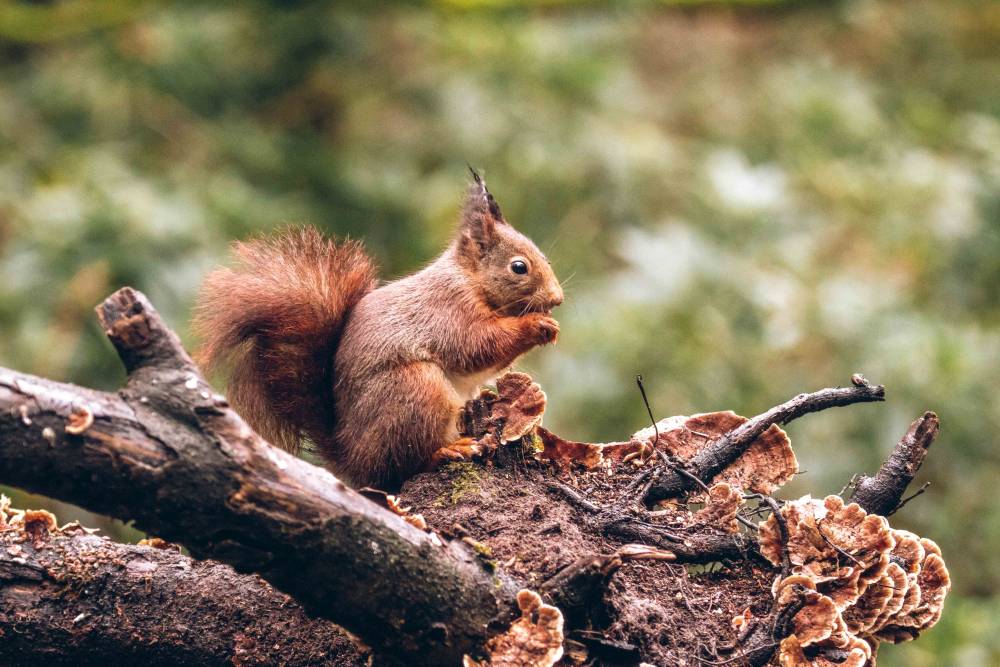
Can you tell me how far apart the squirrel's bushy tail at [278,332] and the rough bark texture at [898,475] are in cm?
102

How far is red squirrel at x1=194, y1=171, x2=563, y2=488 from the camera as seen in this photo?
6.79 ft

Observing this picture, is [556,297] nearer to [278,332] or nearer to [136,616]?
[278,332]

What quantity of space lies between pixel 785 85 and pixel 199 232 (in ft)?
11.3

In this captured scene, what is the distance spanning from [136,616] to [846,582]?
42.3 inches

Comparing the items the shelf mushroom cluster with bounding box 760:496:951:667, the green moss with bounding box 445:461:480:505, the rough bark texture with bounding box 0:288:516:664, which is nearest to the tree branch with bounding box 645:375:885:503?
the shelf mushroom cluster with bounding box 760:496:951:667

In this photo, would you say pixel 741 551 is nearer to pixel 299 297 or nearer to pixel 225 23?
pixel 299 297

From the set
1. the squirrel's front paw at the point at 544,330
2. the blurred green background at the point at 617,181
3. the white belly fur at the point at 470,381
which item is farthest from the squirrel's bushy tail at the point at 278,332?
the blurred green background at the point at 617,181

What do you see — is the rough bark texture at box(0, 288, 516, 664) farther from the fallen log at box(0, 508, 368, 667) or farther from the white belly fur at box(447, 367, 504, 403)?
the white belly fur at box(447, 367, 504, 403)

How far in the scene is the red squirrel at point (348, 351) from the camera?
6.79 feet

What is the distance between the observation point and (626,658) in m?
1.62

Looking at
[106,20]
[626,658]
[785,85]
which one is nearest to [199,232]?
[106,20]

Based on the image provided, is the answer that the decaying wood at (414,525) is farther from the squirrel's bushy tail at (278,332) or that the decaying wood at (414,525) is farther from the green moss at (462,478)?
the squirrel's bushy tail at (278,332)

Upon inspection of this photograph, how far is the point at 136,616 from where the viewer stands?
164 centimetres

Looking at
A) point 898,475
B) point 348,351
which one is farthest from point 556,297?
point 898,475
